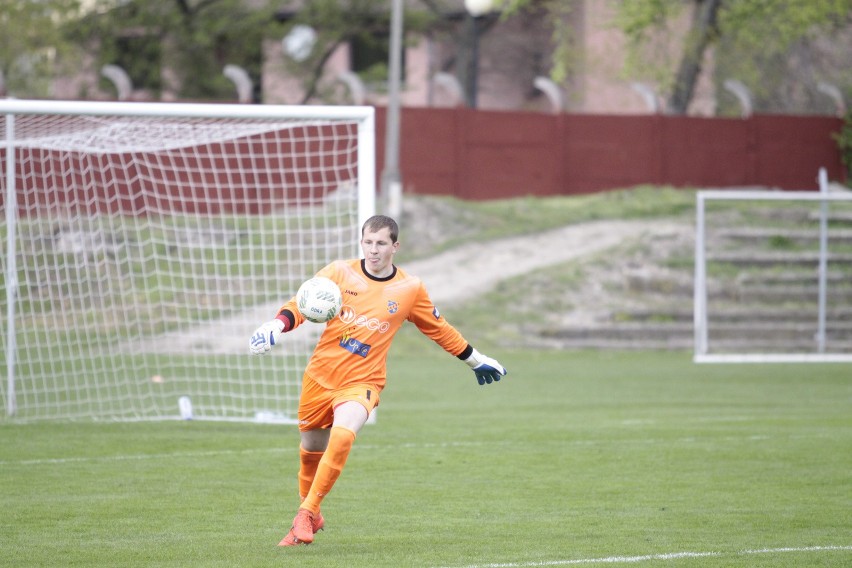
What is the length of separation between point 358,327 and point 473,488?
2290 millimetres

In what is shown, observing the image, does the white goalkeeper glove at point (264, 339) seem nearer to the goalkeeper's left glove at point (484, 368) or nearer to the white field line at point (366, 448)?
the goalkeeper's left glove at point (484, 368)

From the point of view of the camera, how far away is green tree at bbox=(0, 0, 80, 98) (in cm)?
3306

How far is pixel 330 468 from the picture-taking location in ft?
22.4

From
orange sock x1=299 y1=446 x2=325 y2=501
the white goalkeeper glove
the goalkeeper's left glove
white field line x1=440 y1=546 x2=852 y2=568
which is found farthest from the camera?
the goalkeeper's left glove

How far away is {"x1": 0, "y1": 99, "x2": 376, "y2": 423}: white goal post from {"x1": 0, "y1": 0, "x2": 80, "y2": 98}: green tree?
10.8m

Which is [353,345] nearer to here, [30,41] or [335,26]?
[30,41]

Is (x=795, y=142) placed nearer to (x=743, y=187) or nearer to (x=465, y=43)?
(x=743, y=187)

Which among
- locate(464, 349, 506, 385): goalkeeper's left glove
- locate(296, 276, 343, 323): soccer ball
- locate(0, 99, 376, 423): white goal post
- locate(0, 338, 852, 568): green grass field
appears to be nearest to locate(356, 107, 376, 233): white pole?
locate(0, 99, 376, 423): white goal post

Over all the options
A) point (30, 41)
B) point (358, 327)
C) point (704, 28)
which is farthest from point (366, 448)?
point (30, 41)

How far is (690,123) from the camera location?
29.9 m

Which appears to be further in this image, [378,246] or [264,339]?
[378,246]

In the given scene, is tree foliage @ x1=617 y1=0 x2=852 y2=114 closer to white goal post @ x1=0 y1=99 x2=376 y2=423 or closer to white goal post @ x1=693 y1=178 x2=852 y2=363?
white goal post @ x1=693 y1=178 x2=852 y2=363

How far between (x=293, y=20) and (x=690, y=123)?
12465mm

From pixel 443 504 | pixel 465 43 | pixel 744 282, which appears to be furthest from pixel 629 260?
pixel 443 504
